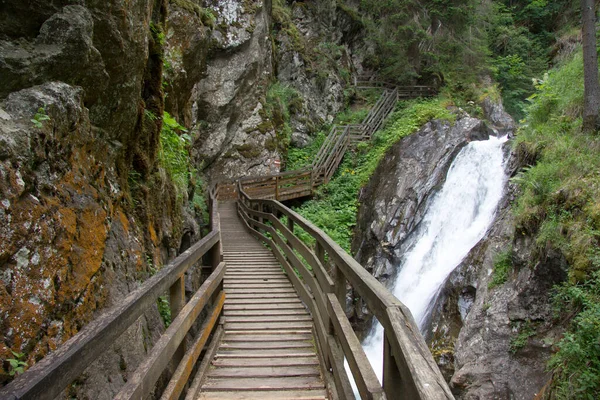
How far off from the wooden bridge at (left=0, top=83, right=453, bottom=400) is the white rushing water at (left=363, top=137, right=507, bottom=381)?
448cm

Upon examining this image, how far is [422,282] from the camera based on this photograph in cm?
1091

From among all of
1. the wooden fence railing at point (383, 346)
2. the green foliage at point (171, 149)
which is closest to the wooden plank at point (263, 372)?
the wooden fence railing at point (383, 346)

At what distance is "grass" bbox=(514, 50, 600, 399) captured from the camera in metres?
4.90

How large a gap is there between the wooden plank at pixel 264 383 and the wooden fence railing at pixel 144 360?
1.30 feet

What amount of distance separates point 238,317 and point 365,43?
980 inches

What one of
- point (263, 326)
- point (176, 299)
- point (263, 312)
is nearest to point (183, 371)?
point (176, 299)

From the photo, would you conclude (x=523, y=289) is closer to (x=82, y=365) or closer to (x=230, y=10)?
(x=82, y=365)

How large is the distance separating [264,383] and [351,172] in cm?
1604

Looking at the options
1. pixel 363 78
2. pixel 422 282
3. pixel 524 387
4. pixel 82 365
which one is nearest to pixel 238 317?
pixel 82 365

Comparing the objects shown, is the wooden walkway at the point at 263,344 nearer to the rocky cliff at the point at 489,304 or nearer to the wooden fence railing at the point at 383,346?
the wooden fence railing at the point at 383,346

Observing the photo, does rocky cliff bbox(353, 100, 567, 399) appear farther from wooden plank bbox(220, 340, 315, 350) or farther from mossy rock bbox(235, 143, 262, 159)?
mossy rock bbox(235, 143, 262, 159)

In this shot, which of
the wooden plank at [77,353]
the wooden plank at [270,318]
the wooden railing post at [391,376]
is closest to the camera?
the wooden plank at [77,353]

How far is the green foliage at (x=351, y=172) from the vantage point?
15320mm

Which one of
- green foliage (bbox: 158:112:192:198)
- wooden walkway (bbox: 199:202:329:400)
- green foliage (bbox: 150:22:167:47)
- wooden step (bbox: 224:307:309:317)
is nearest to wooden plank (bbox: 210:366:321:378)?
wooden walkway (bbox: 199:202:329:400)
